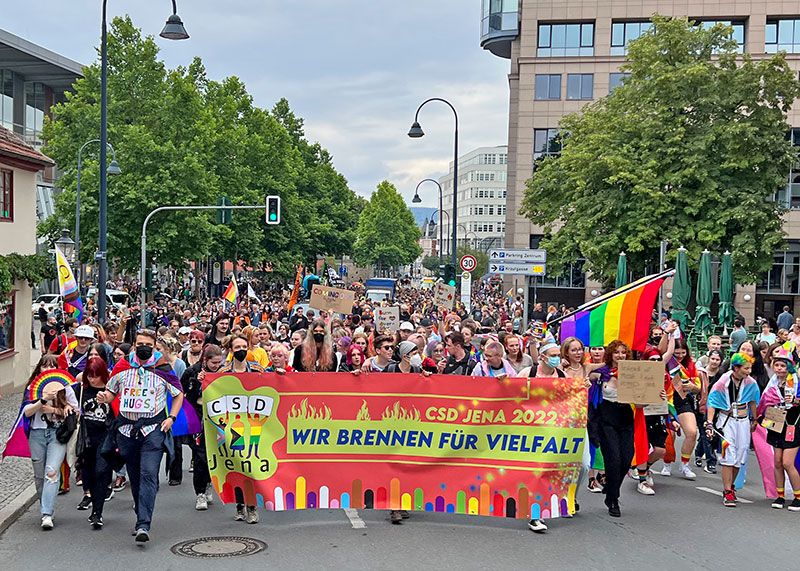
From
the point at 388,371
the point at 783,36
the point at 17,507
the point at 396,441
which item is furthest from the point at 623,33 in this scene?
the point at 17,507

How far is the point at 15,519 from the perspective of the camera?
971 cm

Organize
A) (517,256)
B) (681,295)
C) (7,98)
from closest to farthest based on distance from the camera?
(681,295)
(517,256)
(7,98)

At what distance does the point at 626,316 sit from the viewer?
36.8 feet

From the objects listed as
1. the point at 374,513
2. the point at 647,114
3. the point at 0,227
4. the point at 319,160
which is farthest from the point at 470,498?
the point at 319,160

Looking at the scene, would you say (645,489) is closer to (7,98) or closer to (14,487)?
(14,487)

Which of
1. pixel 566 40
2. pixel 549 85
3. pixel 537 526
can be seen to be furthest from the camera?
pixel 549 85

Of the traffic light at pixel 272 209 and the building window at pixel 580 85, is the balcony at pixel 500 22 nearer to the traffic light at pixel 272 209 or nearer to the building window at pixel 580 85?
the building window at pixel 580 85

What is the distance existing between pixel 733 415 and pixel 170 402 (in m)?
5.69

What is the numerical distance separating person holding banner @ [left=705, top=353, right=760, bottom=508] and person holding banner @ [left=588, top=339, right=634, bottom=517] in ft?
4.44

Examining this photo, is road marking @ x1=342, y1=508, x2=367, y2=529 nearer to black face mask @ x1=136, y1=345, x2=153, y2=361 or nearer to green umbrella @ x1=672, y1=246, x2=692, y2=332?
black face mask @ x1=136, y1=345, x2=153, y2=361

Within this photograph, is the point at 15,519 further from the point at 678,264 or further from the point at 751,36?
the point at 751,36

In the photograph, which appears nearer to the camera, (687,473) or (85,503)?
(85,503)

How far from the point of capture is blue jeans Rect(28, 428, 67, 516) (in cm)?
927

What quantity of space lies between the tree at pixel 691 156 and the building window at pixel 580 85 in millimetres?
21764
